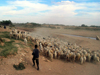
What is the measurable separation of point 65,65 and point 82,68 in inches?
51.8

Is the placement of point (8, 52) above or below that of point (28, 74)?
above

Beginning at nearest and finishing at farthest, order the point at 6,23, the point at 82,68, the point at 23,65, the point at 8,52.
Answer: the point at 23,65 → the point at 8,52 → the point at 82,68 → the point at 6,23

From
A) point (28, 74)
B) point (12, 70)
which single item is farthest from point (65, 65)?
point (12, 70)

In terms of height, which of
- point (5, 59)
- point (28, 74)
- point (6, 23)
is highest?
point (6, 23)

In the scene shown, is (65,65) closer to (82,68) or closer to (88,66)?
(82,68)

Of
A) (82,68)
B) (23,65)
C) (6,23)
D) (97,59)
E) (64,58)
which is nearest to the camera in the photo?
(23,65)

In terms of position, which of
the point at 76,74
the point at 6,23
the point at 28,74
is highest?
the point at 6,23

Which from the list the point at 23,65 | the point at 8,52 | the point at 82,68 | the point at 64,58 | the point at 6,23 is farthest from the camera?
the point at 6,23

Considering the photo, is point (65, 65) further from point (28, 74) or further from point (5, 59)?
point (5, 59)

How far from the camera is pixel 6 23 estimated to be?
34375mm

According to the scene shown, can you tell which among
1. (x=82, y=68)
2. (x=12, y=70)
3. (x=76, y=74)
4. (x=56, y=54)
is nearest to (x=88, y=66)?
(x=82, y=68)

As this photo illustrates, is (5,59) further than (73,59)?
No

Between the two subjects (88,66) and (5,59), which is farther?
(88,66)

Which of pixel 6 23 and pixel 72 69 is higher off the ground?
pixel 6 23
